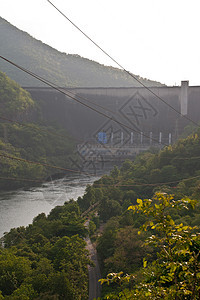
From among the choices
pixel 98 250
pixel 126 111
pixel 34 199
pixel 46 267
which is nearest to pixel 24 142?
pixel 126 111

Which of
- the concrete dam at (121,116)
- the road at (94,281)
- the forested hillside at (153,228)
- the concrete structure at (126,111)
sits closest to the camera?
the forested hillside at (153,228)

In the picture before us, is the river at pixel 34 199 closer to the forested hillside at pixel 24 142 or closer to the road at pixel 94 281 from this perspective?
the forested hillside at pixel 24 142

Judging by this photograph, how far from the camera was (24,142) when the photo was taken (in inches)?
2290

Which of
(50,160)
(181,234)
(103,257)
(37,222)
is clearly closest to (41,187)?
(50,160)

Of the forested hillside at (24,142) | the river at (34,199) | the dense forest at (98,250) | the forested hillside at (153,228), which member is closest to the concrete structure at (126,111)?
the forested hillside at (24,142)

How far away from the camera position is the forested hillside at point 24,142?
46938 millimetres

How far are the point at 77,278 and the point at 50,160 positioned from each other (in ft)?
147

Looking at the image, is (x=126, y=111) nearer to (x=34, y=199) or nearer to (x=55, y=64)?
(x=34, y=199)

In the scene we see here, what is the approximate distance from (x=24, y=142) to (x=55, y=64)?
8140cm

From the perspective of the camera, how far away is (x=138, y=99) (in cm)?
6669

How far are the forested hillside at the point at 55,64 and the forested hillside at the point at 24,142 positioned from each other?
1961 inches

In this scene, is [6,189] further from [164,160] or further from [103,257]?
[103,257]

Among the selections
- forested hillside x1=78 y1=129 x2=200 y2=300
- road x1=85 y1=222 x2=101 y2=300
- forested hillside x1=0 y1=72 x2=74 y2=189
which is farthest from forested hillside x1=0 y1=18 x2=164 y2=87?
road x1=85 y1=222 x2=101 y2=300

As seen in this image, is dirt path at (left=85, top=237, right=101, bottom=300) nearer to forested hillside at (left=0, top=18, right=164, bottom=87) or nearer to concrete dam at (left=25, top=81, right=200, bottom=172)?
concrete dam at (left=25, top=81, right=200, bottom=172)
